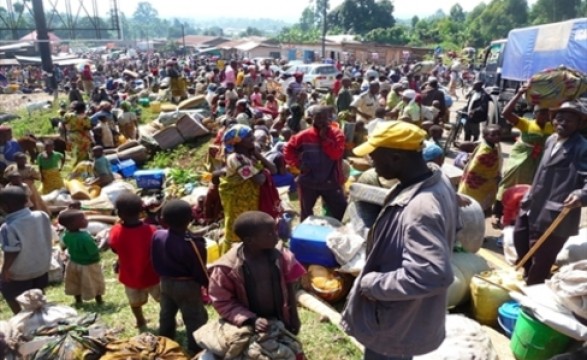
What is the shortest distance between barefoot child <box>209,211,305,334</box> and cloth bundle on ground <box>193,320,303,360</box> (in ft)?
0.15

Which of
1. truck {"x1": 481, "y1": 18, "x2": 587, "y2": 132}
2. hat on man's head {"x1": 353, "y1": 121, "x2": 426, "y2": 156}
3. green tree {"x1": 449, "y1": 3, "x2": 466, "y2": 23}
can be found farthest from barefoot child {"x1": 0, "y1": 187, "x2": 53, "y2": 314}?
green tree {"x1": 449, "y1": 3, "x2": 466, "y2": 23}

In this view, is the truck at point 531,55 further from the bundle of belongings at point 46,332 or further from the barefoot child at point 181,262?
the bundle of belongings at point 46,332

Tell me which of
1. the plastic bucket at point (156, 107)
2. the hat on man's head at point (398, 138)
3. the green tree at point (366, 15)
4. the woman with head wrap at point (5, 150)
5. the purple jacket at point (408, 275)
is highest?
the green tree at point (366, 15)

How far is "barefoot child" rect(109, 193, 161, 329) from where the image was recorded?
3.69m

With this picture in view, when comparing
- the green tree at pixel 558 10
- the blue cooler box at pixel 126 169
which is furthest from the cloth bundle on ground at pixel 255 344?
the green tree at pixel 558 10

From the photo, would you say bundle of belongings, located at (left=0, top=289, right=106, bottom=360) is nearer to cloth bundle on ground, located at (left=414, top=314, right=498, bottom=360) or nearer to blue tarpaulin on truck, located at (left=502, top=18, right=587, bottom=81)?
cloth bundle on ground, located at (left=414, top=314, right=498, bottom=360)

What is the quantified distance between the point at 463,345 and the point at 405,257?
1.60 metres

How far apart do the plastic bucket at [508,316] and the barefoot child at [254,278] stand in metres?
1.99

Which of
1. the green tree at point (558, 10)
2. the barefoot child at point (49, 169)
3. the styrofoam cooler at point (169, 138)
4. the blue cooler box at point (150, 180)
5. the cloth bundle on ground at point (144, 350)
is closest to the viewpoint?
the cloth bundle on ground at point (144, 350)

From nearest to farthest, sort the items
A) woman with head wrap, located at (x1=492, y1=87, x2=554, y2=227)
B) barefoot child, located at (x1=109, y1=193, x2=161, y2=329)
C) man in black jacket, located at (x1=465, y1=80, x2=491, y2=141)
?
barefoot child, located at (x1=109, y1=193, x2=161, y2=329)
woman with head wrap, located at (x1=492, y1=87, x2=554, y2=227)
man in black jacket, located at (x1=465, y1=80, x2=491, y2=141)

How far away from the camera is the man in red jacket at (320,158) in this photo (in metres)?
5.16

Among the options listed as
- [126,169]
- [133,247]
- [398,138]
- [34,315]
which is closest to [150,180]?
[126,169]

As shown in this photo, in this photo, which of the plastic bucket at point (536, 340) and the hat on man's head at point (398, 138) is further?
the plastic bucket at point (536, 340)

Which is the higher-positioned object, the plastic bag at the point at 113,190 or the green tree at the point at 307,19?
the green tree at the point at 307,19
